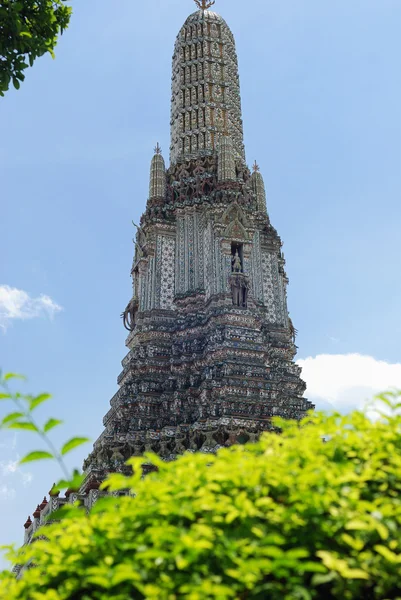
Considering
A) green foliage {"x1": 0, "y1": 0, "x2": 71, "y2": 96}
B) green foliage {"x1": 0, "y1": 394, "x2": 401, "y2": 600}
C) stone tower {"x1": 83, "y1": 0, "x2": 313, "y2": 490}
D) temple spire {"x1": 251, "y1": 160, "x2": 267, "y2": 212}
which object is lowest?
green foliage {"x1": 0, "y1": 394, "x2": 401, "y2": 600}

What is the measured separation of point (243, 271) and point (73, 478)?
1055 inches

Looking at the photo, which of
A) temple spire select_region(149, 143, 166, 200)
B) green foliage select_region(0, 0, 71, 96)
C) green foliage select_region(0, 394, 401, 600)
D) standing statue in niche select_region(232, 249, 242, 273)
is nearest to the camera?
green foliage select_region(0, 394, 401, 600)

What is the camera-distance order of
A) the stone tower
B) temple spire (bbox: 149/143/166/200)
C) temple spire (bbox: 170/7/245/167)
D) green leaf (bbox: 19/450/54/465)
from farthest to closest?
temple spire (bbox: 170/7/245/167) → temple spire (bbox: 149/143/166/200) → the stone tower → green leaf (bbox: 19/450/54/465)

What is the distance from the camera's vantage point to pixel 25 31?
1012 centimetres

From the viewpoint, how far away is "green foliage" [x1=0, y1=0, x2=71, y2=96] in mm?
9797

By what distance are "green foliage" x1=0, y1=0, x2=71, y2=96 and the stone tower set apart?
16246 mm

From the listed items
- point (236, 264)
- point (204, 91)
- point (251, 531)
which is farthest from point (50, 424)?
point (204, 91)

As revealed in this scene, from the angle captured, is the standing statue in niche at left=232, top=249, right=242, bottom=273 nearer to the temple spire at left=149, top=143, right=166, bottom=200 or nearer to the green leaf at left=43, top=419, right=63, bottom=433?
the temple spire at left=149, top=143, right=166, bottom=200

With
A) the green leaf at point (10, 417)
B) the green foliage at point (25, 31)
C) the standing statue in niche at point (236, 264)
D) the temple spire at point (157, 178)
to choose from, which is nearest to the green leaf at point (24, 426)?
the green leaf at point (10, 417)

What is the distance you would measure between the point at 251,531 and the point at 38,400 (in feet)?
5.07

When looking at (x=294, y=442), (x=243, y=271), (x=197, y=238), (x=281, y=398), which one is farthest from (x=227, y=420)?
(x=294, y=442)

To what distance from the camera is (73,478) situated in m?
4.06

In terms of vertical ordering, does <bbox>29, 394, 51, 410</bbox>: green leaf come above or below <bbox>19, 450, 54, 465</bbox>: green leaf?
above

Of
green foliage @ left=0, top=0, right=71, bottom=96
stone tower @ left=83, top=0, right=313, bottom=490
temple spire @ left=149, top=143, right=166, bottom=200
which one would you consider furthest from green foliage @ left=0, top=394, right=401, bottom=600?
temple spire @ left=149, top=143, right=166, bottom=200
